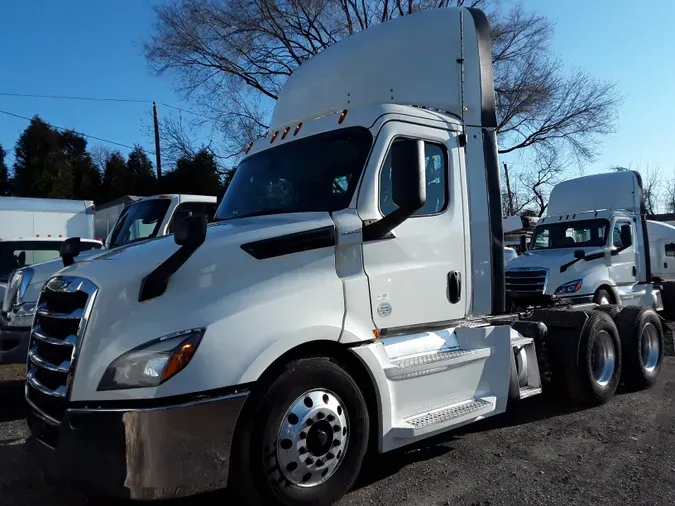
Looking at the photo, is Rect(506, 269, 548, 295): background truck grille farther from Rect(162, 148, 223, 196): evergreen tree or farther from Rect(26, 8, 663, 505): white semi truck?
Rect(162, 148, 223, 196): evergreen tree

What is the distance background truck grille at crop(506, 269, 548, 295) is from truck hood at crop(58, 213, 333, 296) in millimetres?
7116

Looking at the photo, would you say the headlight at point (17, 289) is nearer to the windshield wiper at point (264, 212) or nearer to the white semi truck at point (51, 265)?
the white semi truck at point (51, 265)

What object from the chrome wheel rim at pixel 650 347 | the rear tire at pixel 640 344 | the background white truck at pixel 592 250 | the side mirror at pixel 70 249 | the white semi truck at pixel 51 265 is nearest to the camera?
the side mirror at pixel 70 249

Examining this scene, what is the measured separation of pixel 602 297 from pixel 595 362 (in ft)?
13.8

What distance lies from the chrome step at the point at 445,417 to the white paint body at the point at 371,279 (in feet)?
0.04

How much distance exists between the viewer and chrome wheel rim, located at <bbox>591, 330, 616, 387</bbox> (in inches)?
271

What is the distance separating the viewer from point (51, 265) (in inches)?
320

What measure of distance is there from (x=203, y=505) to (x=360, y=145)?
2794mm

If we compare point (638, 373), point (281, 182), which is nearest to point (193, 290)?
point (281, 182)

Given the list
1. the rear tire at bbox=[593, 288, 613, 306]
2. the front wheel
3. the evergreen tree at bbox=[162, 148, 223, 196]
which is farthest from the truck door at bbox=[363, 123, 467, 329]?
the evergreen tree at bbox=[162, 148, 223, 196]

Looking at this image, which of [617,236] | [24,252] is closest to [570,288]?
[617,236]

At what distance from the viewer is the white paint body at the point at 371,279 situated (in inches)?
135

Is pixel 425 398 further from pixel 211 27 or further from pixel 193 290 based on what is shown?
pixel 211 27

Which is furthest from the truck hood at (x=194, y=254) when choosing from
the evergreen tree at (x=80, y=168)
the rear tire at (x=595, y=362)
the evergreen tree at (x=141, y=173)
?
the evergreen tree at (x=80, y=168)
